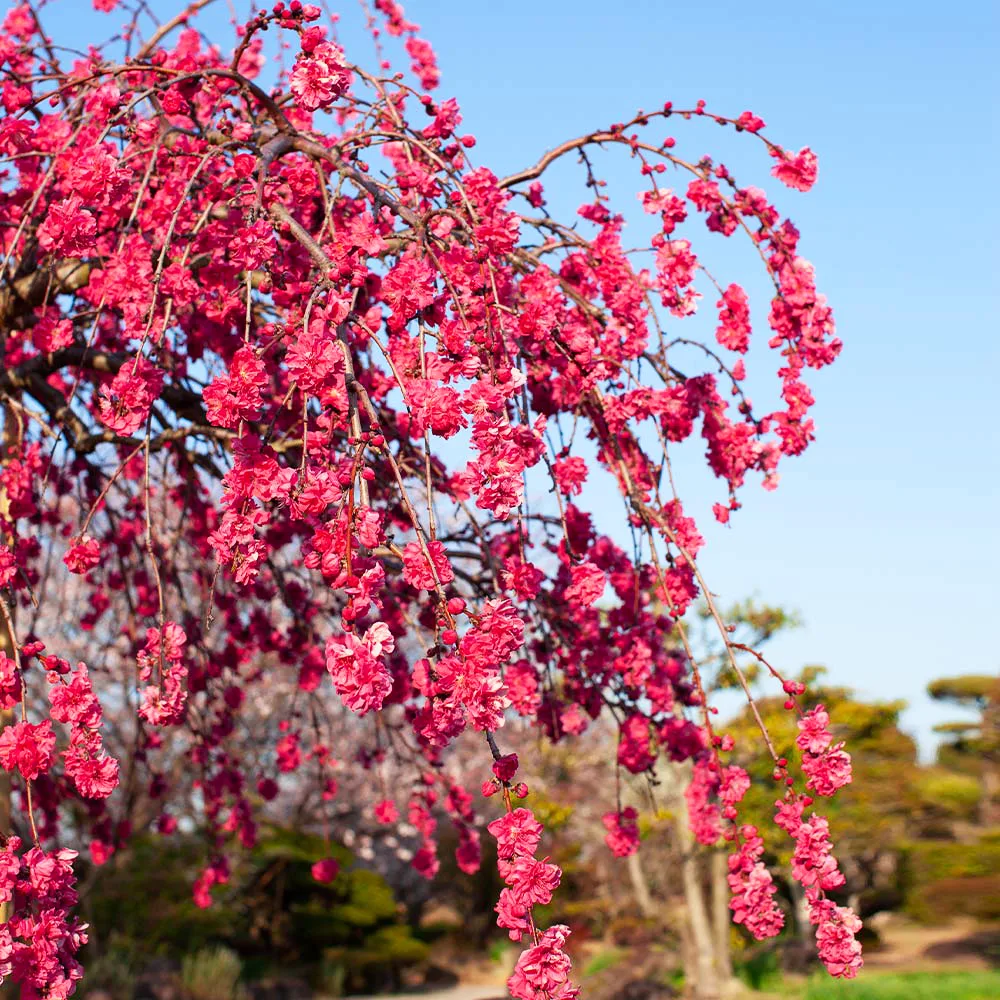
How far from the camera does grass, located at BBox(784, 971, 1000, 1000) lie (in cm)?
916

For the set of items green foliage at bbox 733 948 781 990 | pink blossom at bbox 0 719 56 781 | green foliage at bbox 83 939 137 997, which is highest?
pink blossom at bbox 0 719 56 781

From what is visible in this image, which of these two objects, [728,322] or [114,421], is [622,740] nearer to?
[728,322]

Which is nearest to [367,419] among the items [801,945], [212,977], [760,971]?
[212,977]

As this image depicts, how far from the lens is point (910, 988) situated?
31.2ft

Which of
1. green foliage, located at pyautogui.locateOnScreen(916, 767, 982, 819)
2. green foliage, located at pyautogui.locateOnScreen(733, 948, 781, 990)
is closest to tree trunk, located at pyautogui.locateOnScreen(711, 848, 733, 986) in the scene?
green foliage, located at pyautogui.locateOnScreen(733, 948, 781, 990)

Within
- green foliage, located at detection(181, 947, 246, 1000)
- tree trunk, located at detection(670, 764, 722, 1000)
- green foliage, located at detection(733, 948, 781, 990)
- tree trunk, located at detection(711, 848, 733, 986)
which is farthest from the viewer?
green foliage, located at detection(733, 948, 781, 990)

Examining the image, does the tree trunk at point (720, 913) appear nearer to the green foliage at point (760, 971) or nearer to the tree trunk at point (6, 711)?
the green foliage at point (760, 971)

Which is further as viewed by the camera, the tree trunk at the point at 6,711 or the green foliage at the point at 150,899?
the green foliage at the point at 150,899

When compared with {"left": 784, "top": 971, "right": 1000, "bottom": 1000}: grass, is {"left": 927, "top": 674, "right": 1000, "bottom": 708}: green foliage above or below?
above

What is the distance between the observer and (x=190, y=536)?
5.16m

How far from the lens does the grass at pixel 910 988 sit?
916cm

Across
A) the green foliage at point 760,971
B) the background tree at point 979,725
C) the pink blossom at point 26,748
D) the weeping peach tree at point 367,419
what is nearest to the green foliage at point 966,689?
the background tree at point 979,725

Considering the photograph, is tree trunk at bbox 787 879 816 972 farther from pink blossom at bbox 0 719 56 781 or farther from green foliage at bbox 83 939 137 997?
pink blossom at bbox 0 719 56 781

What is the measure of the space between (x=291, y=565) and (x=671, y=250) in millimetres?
1942
